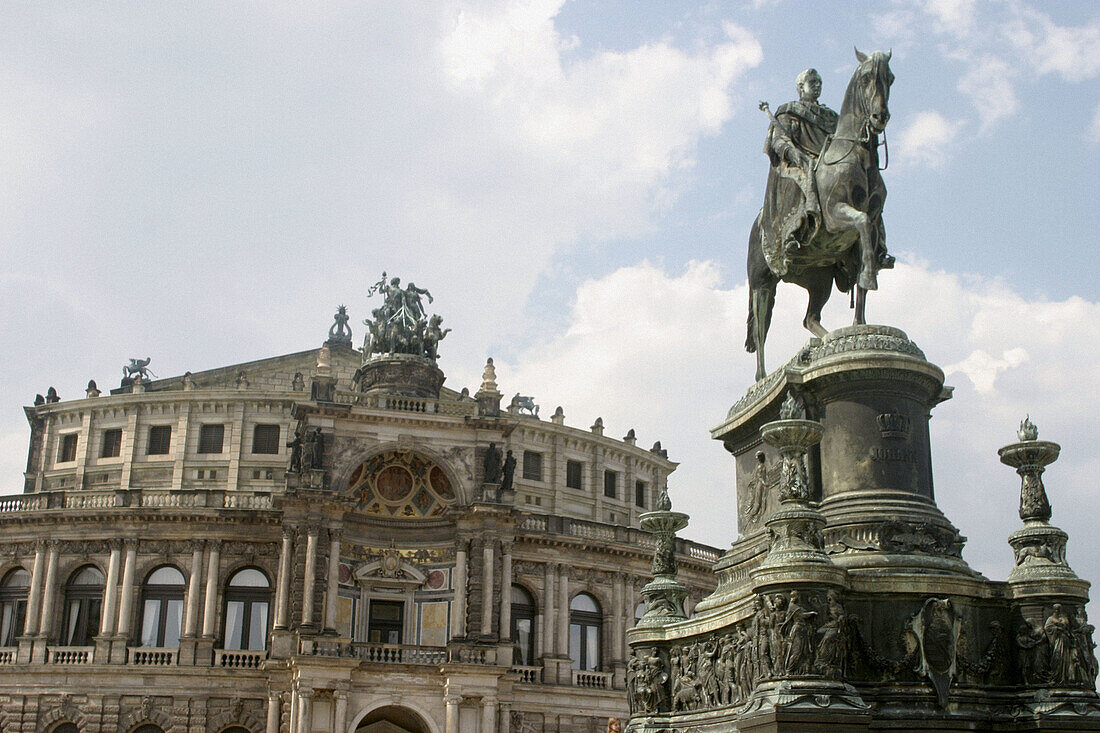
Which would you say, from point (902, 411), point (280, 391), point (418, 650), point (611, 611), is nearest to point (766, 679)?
point (902, 411)

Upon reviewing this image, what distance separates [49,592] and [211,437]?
1204 cm

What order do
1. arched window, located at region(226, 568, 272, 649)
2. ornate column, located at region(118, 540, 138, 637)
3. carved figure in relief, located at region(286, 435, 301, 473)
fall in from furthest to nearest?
1. arched window, located at region(226, 568, 272, 649)
2. carved figure in relief, located at region(286, 435, 301, 473)
3. ornate column, located at region(118, 540, 138, 637)

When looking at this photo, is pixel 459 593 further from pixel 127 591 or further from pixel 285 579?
pixel 127 591

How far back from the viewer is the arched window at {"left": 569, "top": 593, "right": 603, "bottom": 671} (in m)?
51.6

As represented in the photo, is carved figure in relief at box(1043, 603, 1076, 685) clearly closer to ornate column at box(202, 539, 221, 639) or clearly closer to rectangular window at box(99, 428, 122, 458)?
ornate column at box(202, 539, 221, 639)

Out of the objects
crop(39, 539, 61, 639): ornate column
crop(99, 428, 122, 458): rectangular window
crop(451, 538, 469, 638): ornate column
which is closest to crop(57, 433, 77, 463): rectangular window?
crop(99, 428, 122, 458): rectangular window

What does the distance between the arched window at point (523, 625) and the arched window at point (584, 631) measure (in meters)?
1.71

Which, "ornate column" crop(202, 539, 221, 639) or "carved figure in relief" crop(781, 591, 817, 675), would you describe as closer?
Result: "carved figure in relief" crop(781, 591, 817, 675)

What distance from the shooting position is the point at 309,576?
4600 centimetres

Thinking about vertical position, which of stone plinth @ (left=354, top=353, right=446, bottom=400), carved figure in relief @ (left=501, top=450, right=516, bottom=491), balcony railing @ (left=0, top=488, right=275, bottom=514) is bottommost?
balcony railing @ (left=0, top=488, right=275, bottom=514)

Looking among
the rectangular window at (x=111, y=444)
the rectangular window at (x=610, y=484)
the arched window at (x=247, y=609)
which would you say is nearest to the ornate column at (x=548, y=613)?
the arched window at (x=247, y=609)

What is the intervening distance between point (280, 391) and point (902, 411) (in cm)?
5337

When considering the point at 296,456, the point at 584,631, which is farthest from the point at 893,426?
the point at 584,631

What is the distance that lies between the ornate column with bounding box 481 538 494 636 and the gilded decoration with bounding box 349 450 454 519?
123 inches
